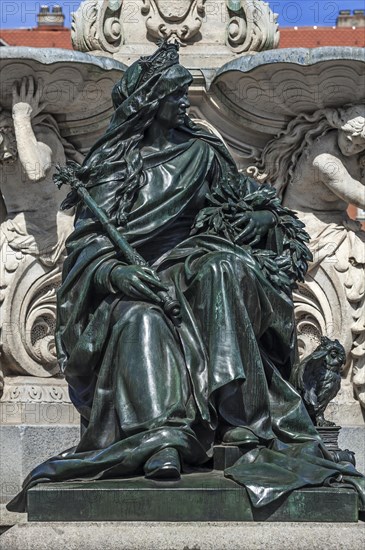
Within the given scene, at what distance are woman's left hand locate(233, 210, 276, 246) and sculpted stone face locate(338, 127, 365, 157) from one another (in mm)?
3936

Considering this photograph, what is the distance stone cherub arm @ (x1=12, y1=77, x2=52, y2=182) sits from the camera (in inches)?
515

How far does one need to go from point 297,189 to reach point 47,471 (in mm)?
5236

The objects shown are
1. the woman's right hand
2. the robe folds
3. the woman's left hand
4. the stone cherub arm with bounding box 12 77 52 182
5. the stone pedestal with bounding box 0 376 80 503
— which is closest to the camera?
the robe folds

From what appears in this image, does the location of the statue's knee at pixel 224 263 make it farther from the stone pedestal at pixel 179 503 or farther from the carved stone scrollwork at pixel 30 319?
the carved stone scrollwork at pixel 30 319

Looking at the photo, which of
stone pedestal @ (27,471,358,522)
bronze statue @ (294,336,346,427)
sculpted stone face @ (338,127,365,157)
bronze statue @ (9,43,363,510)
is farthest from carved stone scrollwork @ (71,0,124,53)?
stone pedestal @ (27,471,358,522)

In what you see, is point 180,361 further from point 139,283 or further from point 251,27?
point 251,27

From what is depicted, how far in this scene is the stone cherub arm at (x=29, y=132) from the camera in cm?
1309

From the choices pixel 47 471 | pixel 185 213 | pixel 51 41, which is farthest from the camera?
pixel 51 41

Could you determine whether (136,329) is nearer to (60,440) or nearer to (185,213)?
(185,213)

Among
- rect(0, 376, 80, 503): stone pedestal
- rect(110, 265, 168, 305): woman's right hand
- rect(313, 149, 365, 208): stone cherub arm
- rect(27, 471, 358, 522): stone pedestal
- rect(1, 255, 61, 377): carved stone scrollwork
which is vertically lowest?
rect(0, 376, 80, 503): stone pedestal

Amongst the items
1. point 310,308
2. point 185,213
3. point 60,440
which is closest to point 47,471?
point 185,213

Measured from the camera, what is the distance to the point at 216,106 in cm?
1345

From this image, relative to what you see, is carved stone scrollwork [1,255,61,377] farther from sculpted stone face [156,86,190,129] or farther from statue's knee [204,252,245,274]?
statue's knee [204,252,245,274]

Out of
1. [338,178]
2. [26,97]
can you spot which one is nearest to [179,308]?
[26,97]
